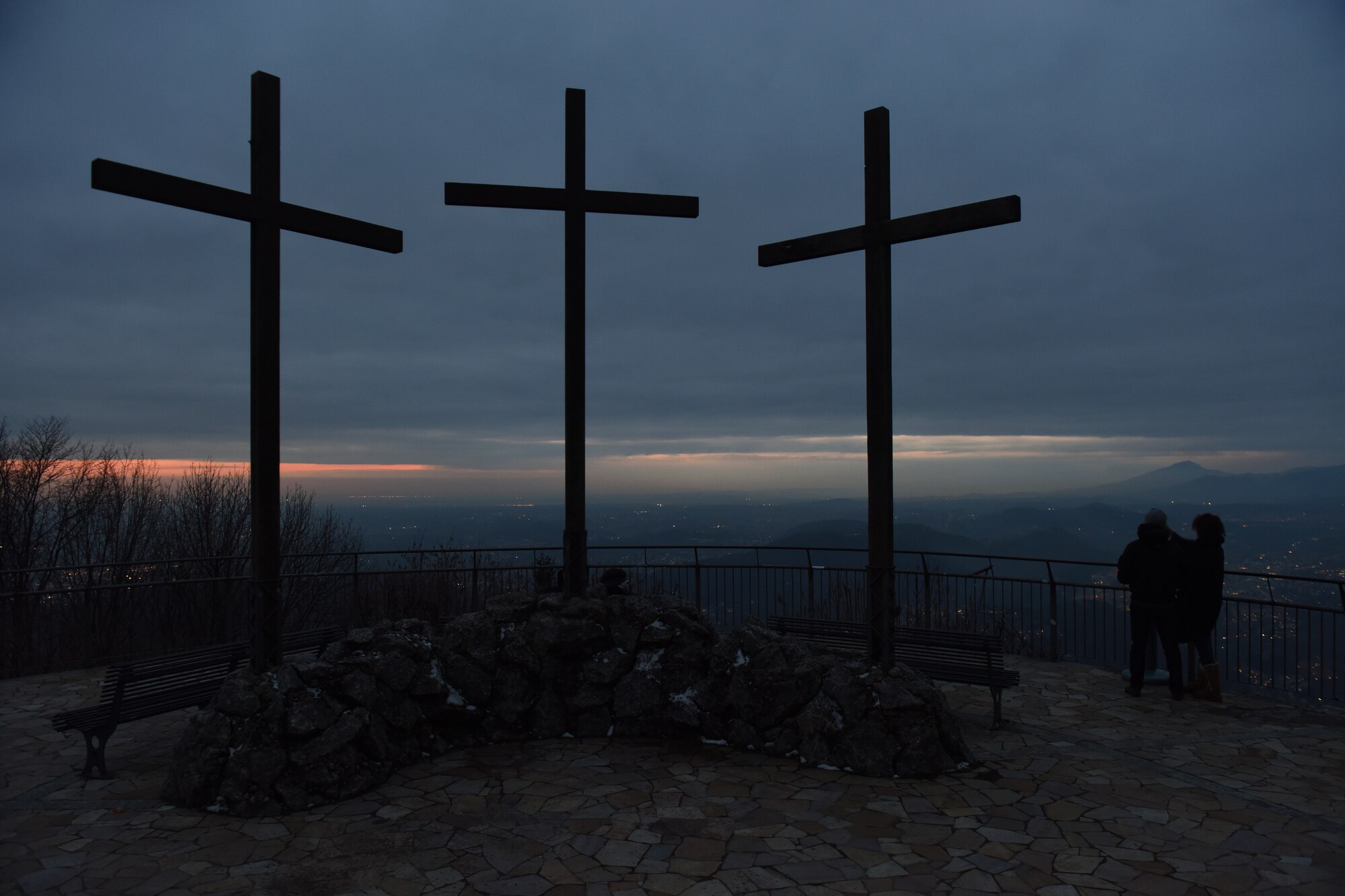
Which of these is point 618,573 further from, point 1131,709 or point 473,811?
point 1131,709

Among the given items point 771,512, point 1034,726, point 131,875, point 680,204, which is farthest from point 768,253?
point 771,512

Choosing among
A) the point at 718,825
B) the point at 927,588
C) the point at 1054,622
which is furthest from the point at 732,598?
the point at 718,825

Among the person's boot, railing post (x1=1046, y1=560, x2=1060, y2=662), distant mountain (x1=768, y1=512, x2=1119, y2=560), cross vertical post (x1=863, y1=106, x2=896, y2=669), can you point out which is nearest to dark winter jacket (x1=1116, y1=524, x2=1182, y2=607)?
the person's boot

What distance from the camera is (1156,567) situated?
7664 mm

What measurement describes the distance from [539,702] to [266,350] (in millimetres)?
3759

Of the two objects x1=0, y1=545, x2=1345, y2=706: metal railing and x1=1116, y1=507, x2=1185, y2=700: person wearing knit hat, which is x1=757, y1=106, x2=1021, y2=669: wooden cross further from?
x1=1116, y1=507, x2=1185, y2=700: person wearing knit hat

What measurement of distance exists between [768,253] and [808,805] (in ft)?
15.9

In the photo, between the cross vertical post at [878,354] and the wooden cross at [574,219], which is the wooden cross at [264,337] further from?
the cross vertical post at [878,354]

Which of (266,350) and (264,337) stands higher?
(264,337)

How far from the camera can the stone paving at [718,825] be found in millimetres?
3938

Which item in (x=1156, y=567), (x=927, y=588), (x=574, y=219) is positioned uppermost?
(x=574, y=219)

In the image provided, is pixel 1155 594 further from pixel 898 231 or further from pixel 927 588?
pixel 898 231

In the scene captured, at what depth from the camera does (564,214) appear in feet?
23.4

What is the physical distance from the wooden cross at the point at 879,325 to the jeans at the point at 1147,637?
3345mm
